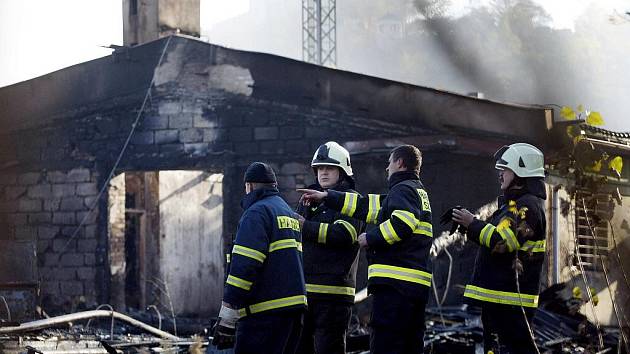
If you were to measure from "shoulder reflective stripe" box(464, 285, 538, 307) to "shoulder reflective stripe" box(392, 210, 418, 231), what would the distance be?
0.60m

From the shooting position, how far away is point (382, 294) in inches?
271

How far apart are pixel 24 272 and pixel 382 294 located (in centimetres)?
700

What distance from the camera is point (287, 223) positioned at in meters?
6.44

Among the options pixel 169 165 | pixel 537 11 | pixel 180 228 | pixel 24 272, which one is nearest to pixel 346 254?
pixel 24 272

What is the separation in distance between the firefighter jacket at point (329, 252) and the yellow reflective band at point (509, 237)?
130 cm

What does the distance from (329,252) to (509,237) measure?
59.1 inches

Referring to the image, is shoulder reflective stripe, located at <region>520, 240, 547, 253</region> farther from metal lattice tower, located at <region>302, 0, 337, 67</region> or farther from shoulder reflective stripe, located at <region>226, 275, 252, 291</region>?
metal lattice tower, located at <region>302, 0, 337, 67</region>

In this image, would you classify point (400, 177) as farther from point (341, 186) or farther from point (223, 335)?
point (223, 335)

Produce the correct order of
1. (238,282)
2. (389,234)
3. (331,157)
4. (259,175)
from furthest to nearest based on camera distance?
(331,157) → (389,234) → (259,175) → (238,282)

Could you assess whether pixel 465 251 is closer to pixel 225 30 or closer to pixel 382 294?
pixel 382 294

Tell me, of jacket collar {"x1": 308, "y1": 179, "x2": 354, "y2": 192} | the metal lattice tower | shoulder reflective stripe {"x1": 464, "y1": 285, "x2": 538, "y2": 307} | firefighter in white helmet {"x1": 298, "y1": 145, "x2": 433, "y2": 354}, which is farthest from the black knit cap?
the metal lattice tower

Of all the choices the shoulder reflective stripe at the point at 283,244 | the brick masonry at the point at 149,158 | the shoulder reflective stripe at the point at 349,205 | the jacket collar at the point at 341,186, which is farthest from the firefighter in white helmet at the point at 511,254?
the brick masonry at the point at 149,158

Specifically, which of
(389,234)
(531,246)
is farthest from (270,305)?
(531,246)

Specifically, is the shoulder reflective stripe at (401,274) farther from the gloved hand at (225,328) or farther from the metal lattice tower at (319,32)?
the metal lattice tower at (319,32)
